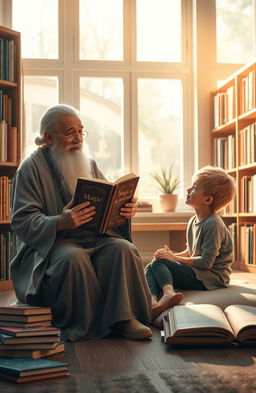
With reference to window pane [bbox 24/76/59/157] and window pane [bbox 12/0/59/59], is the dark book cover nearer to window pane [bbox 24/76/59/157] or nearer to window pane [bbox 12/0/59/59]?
window pane [bbox 24/76/59/157]

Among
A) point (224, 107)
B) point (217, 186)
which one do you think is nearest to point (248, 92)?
point (224, 107)

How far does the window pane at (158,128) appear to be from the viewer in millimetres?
5941

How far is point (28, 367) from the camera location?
1825 mm

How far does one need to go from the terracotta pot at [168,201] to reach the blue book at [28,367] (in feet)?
12.7

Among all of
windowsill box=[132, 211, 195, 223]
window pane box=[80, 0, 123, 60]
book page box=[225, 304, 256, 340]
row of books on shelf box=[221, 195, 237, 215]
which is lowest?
book page box=[225, 304, 256, 340]

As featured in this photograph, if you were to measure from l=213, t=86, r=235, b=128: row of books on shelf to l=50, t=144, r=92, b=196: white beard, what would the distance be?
2703 millimetres

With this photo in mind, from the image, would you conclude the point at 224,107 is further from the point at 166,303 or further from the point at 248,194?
the point at 166,303

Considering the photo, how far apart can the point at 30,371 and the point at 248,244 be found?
3521 millimetres

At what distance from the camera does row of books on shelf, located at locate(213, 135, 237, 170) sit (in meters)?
5.45

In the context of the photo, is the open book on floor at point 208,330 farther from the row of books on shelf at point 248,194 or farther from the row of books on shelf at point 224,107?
the row of books on shelf at point 224,107

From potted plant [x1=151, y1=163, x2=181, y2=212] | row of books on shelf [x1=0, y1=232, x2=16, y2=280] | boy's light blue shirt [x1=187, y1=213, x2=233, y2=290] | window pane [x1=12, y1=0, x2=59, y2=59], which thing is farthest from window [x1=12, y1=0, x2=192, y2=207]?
boy's light blue shirt [x1=187, y1=213, x2=233, y2=290]

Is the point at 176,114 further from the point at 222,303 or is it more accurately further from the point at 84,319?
the point at 84,319

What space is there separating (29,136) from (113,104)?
88cm

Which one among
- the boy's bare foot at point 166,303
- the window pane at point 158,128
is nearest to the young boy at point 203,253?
the boy's bare foot at point 166,303
